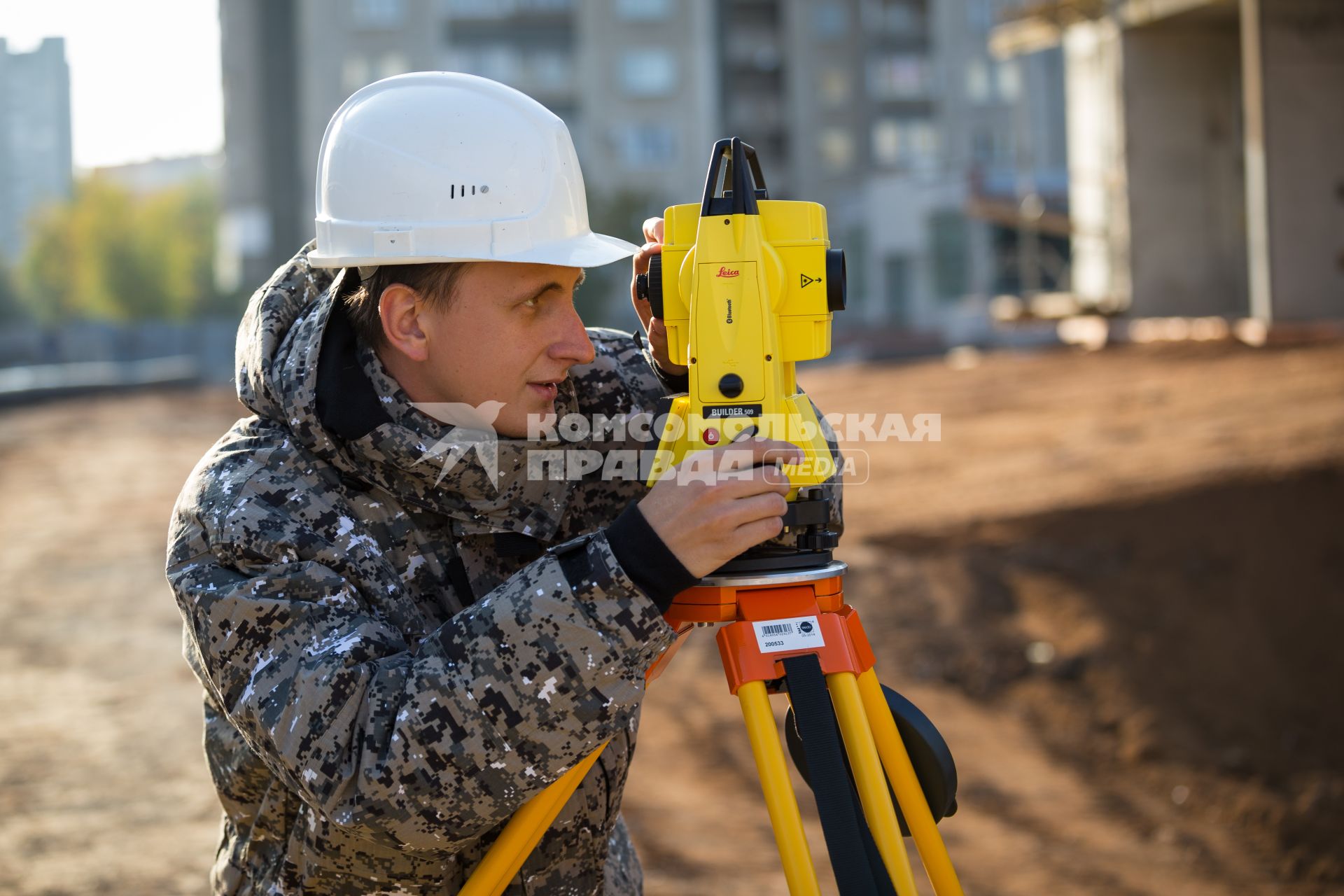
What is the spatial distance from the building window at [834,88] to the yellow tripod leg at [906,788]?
4495 centimetres

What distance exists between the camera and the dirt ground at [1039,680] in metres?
4.48

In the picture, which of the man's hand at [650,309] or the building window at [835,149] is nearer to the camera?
the man's hand at [650,309]

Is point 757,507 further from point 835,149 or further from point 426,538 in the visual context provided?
point 835,149

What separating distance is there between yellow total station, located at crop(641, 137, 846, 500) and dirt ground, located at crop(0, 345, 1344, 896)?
286cm

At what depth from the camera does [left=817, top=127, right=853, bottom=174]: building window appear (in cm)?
4409

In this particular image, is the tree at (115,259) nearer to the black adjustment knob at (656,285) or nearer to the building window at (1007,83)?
the building window at (1007,83)

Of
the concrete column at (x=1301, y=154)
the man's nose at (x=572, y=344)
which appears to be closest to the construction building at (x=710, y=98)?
the concrete column at (x=1301, y=154)

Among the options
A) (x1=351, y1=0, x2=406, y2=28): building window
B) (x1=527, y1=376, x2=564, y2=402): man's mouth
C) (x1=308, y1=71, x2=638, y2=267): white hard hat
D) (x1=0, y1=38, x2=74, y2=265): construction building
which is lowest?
(x1=527, y1=376, x2=564, y2=402): man's mouth

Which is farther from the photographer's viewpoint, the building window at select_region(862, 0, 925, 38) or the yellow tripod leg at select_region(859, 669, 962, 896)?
the building window at select_region(862, 0, 925, 38)

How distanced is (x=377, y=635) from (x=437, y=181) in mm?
658

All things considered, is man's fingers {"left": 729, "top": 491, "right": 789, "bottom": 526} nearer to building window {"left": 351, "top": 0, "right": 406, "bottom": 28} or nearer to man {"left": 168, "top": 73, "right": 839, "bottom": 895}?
man {"left": 168, "top": 73, "right": 839, "bottom": 895}

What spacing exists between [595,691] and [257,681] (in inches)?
15.9

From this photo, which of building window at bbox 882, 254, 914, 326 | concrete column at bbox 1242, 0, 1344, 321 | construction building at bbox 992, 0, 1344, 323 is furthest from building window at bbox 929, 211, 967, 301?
concrete column at bbox 1242, 0, 1344, 321

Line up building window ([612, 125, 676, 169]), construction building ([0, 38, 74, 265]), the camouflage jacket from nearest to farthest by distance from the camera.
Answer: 1. the camouflage jacket
2. building window ([612, 125, 676, 169])
3. construction building ([0, 38, 74, 265])
